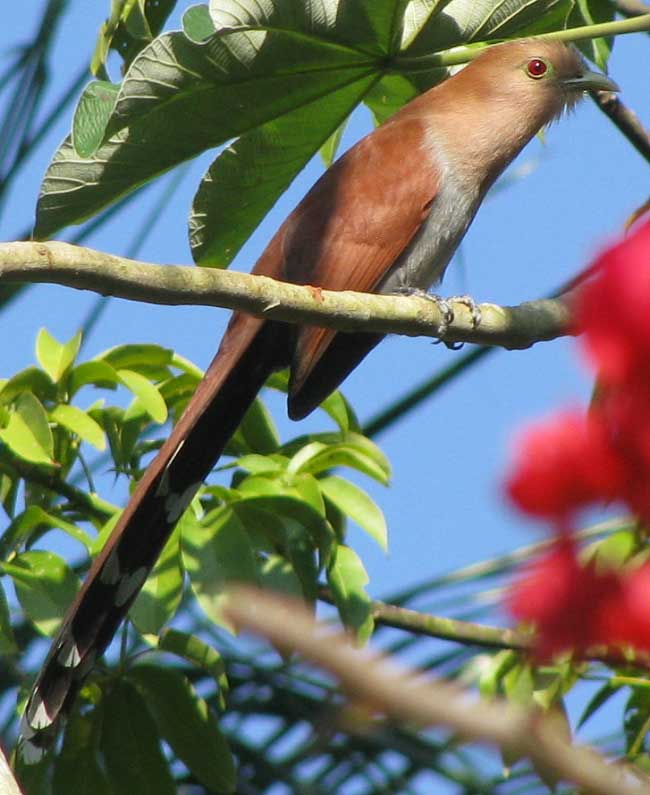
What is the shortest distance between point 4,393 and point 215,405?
593 mm

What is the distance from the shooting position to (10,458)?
245cm

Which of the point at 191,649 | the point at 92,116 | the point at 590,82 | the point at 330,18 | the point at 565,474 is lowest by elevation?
the point at 565,474

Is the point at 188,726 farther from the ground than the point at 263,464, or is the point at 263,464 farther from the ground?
the point at 263,464

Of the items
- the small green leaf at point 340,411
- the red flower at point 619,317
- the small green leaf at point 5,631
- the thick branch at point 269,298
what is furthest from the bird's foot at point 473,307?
the red flower at point 619,317

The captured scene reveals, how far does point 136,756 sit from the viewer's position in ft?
7.77

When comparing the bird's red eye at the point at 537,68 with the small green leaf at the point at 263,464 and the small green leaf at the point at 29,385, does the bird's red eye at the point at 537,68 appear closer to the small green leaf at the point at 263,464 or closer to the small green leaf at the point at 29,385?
the small green leaf at the point at 263,464

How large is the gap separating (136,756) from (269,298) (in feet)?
3.13

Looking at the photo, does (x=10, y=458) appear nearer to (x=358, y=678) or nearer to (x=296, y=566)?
(x=296, y=566)

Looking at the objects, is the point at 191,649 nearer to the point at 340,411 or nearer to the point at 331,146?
the point at 340,411

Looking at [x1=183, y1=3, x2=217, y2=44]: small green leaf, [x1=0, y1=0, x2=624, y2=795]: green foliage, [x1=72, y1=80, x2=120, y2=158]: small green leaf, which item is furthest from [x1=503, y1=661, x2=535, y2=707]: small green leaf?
[x1=183, y1=3, x2=217, y2=44]: small green leaf

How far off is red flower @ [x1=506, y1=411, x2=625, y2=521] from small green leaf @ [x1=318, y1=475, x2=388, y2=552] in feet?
6.08

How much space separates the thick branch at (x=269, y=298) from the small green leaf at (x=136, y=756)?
87 cm

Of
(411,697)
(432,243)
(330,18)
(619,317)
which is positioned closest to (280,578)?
(330,18)

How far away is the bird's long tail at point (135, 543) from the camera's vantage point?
2.41 meters
